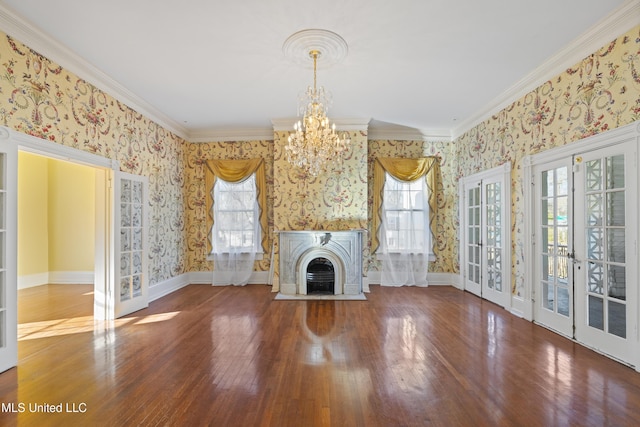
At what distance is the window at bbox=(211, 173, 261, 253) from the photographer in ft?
21.1

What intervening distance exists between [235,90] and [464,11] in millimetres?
3015

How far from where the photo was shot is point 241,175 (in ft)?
21.0

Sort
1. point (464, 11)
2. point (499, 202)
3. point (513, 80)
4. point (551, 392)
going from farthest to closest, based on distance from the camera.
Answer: point (499, 202)
point (513, 80)
point (464, 11)
point (551, 392)

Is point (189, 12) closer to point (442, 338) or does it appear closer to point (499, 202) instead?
point (442, 338)

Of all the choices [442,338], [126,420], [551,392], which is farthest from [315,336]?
[551,392]

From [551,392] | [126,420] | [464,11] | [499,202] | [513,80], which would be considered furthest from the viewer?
[499,202]

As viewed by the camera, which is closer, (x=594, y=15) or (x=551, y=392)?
(x=551, y=392)

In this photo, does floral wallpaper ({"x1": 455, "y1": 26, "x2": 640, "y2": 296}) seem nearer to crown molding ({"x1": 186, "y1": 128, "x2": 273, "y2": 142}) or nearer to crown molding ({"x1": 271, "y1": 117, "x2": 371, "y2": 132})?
crown molding ({"x1": 271, "y1": 117, "x2": 371, "y2": 132})

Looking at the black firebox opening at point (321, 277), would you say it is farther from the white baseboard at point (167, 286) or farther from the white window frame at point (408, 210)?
the white baseboard at point (167, 286)

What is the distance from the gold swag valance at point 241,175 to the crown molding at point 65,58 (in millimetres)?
1565

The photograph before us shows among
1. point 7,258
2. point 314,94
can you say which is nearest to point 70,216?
point 7,258

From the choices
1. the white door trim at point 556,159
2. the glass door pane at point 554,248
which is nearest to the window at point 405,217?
the white door trim at point 556,159

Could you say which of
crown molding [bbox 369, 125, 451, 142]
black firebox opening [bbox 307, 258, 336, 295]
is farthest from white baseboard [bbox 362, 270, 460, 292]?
crown molding [bbox 369, 125, 451, 142]

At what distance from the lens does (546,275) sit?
395 centimetres
